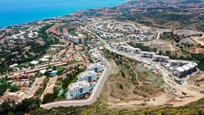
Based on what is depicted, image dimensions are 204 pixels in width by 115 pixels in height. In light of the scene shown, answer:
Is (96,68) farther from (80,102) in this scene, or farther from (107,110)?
(107,110)

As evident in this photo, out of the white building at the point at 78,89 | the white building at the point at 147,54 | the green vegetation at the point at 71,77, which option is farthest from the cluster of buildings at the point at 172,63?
the white building at the point at 78,89

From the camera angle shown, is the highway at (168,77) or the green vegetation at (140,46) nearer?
the highway at (168,77)

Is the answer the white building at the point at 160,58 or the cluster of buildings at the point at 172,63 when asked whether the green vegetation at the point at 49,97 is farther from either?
the white building at the point at 160,58

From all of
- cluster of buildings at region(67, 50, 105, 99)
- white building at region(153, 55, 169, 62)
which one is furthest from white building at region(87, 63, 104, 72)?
white building at region(153, 55, 169, 62)

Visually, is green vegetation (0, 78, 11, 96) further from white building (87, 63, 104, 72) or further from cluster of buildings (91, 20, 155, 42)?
cluster of buildings (91, 20, 155, 42)

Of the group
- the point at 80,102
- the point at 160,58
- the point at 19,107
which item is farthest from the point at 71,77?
the point at 160,58

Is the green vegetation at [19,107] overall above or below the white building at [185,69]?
above
